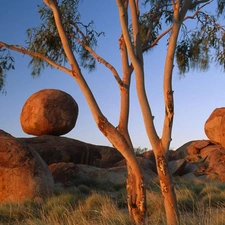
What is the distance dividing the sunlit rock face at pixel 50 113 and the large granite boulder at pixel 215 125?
8.46 m

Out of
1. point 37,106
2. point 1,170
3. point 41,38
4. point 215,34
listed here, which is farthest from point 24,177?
point 37,106

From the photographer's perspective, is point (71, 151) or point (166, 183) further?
point (71, 151)

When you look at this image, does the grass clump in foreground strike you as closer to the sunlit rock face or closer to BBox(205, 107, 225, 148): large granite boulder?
the sunlit rock face

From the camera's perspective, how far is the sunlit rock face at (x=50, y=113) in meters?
22.2

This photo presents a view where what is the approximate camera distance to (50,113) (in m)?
22.2

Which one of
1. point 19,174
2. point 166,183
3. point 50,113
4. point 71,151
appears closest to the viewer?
point 166,183

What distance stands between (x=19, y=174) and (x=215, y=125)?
15736mm

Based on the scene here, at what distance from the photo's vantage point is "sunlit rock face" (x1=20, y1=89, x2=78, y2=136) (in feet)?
72.8

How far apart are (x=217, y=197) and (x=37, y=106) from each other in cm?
1174

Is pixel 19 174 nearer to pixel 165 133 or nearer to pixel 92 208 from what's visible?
pixel 92 208

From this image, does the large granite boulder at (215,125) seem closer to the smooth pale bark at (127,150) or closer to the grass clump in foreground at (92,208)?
the grass clump in foreground at (92,208)

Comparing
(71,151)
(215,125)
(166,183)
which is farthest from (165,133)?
(215,125)

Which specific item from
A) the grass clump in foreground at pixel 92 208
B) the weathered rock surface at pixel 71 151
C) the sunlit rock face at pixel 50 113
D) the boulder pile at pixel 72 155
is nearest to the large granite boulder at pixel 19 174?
the grass clump in foreground at pixel 92 208

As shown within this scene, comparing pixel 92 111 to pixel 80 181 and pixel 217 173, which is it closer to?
pixel 80 181
